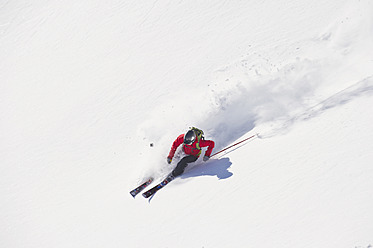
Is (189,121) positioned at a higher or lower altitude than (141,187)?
higher

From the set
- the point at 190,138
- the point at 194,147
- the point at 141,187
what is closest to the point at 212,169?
the point at 194,147

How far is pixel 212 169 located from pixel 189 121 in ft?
6.63

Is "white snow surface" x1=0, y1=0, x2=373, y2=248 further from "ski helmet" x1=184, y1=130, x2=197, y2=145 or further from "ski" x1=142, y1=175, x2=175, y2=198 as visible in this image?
"ski helmet" x1=184, y1=130, x2=197, y2=145

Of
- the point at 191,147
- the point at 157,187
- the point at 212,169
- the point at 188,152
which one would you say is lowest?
the point at 212,169

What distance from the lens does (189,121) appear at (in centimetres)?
813

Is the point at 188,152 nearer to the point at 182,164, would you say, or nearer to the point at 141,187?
the point at 182,164

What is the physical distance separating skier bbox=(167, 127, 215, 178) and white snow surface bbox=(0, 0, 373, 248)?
0.30 meters

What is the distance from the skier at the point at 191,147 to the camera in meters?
6.48

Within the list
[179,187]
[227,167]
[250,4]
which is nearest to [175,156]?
[179,187]

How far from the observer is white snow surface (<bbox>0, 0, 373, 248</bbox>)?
5184 millimetres

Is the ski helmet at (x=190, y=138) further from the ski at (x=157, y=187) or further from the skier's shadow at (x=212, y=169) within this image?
the ski at (x=157, y=187)

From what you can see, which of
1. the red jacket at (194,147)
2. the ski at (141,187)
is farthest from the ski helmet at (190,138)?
the ski at (141,187)

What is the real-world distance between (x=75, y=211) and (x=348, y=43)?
970cm

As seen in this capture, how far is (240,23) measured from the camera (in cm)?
1125
